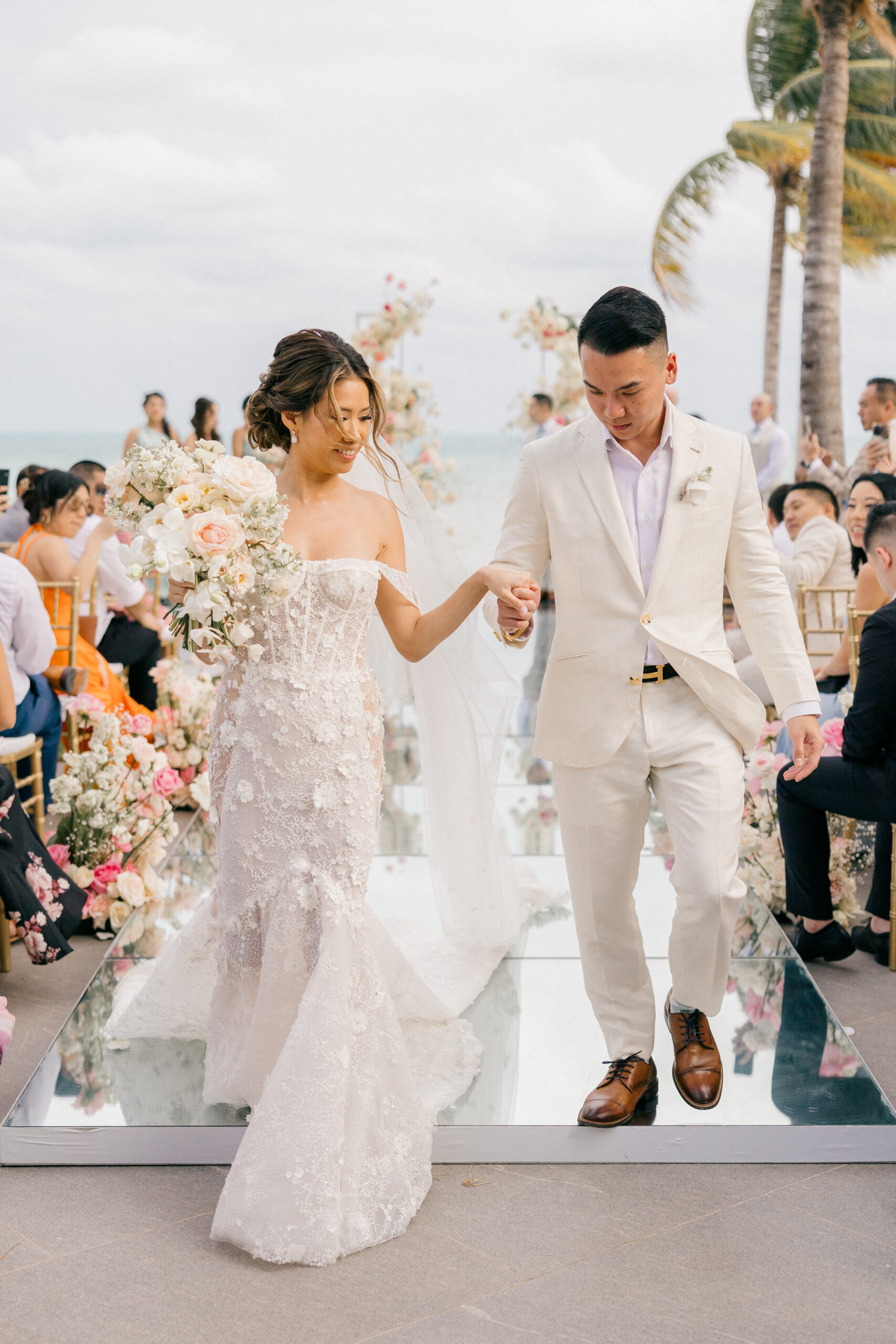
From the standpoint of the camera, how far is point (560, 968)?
4.06 m

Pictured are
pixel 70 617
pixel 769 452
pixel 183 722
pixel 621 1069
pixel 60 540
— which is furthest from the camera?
pixel 769 452

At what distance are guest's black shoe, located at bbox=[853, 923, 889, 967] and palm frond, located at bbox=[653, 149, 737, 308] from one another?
15.2 metres

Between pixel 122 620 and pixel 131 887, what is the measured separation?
2798mm

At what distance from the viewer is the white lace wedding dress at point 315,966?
2631mm

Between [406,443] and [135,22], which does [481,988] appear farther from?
[135,22]

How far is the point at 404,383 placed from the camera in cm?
874

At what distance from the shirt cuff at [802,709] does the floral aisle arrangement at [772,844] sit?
4.75 ft

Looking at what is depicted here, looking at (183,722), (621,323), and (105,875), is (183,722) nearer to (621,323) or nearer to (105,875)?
(105,875)

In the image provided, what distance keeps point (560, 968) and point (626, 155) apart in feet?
127

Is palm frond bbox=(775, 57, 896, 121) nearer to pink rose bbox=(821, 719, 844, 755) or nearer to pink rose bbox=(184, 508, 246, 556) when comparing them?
pink rose bbox=(821, 719, 844, 755)

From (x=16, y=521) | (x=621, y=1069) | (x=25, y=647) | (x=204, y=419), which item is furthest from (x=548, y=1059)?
(x=204, y=419)

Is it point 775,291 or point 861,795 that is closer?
point 861,795

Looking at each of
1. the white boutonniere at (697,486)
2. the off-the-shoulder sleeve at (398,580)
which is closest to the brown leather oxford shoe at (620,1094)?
the off-the-shoulder sleeve at (398,580)

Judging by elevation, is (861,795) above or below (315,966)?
above
